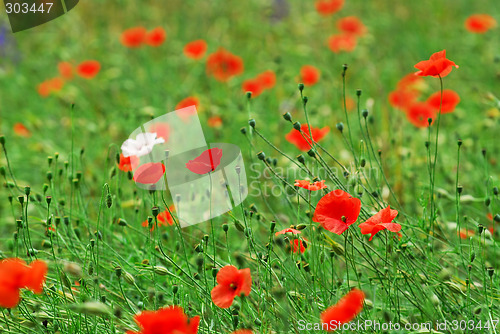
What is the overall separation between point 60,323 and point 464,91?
3.16 meters

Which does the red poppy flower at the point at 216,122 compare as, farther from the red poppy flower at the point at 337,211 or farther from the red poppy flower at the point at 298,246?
the red poppy flower at the point at 337,211

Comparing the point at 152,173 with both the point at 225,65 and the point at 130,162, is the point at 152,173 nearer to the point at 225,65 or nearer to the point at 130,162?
the point at 130,162

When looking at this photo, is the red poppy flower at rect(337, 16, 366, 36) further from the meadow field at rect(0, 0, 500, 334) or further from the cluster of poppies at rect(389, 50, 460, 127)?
the cluster of poppies at rect(389, 50, 460, 127)

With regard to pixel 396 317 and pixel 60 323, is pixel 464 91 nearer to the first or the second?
pixel 396 317

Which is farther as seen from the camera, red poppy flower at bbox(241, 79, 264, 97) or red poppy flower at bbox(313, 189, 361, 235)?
red poppy flower at bbox(241, 79, 264, 97)

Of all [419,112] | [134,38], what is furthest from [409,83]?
[134,38]

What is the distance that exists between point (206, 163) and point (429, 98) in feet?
4.31

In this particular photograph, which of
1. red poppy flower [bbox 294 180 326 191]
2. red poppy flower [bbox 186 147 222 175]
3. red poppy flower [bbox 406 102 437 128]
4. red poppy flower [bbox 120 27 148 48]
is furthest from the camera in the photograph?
red poppy flower [bbox 120 27 148 48]

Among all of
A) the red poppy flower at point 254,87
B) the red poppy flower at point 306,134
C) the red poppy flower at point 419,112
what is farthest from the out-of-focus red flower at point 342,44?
the red poppy flower at point 306,134

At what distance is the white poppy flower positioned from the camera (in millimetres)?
1707

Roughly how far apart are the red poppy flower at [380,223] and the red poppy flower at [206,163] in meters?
0.44

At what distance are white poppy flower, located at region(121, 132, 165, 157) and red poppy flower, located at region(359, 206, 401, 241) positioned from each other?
0.68 metres

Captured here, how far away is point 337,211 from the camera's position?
1423 millimetres

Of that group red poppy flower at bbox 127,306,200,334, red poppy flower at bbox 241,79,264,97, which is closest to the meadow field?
red poppy flower at bbox 127,306,200,334
